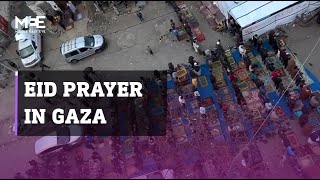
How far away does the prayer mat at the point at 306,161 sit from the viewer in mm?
19094

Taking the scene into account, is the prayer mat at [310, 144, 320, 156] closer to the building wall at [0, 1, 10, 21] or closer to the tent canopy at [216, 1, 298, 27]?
the tent canopy at [216, 1, 298, 27]

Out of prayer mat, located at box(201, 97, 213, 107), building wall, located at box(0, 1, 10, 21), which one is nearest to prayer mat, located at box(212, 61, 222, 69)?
prayer mat, located at box(201, 97, 213, 107)

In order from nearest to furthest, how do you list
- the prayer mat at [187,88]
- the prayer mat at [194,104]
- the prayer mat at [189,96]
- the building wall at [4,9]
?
the prayer mat at [194,104] < the prayer mat at [189,96] < the prayer mat at [187,88] < the building wall at [4,9]

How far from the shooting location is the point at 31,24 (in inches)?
1055

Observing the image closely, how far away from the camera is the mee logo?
86.9 ft

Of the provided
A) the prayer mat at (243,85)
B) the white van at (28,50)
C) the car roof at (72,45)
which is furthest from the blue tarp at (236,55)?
the white van at (28,50)

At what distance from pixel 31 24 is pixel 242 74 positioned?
1352 cm

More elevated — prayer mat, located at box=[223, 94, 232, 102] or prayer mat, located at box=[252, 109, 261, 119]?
prayer mat, located at box=[223, 94, 232, 102]

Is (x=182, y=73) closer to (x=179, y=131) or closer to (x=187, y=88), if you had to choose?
(x=187, y=88)

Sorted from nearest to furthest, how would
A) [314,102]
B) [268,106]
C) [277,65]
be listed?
[314,102] → [268,106] → [277,65]

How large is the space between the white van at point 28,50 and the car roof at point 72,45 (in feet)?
5.56

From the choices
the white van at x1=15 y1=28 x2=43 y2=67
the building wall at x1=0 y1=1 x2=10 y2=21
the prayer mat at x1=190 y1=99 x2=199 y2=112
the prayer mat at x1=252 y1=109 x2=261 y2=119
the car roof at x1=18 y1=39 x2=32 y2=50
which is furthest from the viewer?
the building wall at x1=0 y1=1 x2=10 y2=21

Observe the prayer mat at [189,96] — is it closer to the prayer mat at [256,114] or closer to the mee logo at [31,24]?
the prayer mat at [256,114]

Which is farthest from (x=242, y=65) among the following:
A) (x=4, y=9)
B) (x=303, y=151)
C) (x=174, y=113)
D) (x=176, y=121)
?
(x=4, y=9)
